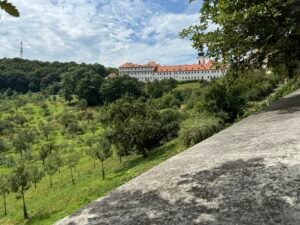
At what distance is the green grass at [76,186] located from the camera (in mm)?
33281

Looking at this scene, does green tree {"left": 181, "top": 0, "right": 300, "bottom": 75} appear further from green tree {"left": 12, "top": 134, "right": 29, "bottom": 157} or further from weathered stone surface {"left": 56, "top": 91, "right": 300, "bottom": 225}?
green tree {"left": 12, "top": 134, "right": 29, "bottom": 157}

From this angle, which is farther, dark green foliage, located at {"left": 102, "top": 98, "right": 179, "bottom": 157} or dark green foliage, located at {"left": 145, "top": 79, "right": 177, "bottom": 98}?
dark green foliage, located at {"left": 145, "top": 79, "right": 177, "bottom": 98}

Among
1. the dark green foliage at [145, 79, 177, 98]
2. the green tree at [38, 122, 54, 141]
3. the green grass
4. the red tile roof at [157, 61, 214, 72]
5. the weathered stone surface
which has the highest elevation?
the red tile roof at [157, 61, 214, 72]

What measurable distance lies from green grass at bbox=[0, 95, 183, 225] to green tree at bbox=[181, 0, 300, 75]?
838cm

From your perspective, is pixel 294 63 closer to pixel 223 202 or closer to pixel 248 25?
pixel 248 25

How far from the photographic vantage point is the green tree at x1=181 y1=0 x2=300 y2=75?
46.9 feet

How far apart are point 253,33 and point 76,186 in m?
34.9

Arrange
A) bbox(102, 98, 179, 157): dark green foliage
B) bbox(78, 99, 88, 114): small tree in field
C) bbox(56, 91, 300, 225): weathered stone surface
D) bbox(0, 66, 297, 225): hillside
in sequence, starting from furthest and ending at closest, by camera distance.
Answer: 1. bbox(78, 99, 88, 114): small tree in field
2. bbox(102, 98, 179, 157): dark green foliage
3. bbox(0, 66, 297, 225): hillside
4. bbox(56, 91, 300, 225): weathered stone surface

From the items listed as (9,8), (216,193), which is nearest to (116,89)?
(216,193)

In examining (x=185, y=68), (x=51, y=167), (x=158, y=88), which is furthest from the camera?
(x=185, y=68)

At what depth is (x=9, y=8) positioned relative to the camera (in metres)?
3.26

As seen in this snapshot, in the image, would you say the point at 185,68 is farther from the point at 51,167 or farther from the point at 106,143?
the point at 106,143

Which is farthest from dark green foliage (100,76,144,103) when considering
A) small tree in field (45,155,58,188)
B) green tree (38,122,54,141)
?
small tree in field (45,155,58,188)

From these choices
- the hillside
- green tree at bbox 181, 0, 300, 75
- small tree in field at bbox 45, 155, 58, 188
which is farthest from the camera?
small tree in field at bbox 45, 155, 58, 188
